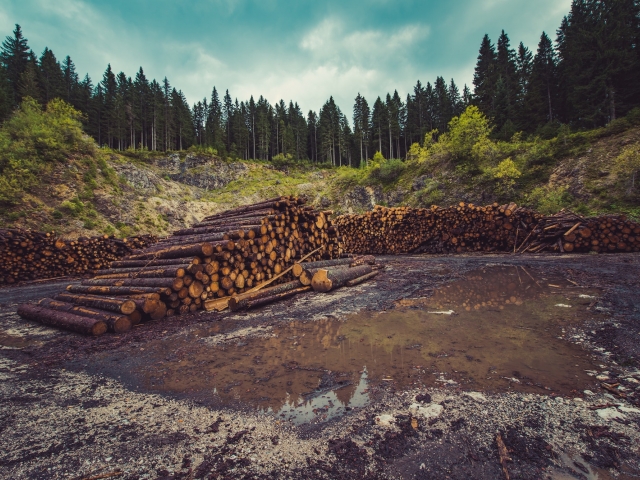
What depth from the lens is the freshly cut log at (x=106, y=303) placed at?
Answer: 4633mm

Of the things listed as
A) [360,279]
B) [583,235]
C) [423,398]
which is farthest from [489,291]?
[583,235]

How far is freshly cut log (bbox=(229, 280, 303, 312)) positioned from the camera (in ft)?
17.6

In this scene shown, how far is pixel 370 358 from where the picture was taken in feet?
10.2

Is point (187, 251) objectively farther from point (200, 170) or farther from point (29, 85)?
point (29, 85)

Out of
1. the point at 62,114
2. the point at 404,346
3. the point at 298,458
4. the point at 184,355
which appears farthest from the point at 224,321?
the point at 62,114

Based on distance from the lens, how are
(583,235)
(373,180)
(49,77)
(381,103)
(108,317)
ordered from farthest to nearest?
(381,103), (49,77), (373,180), (583,235), (108,317)

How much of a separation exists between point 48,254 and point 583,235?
876 inches

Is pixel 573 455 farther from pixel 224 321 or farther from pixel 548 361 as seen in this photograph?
pixel 224 321

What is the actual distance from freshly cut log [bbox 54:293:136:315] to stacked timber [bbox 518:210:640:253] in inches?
590

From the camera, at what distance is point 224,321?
15.8 feet

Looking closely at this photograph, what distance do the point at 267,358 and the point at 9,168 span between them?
84.1 ft

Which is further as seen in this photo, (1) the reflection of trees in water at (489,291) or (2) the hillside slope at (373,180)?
(2) the hillside slope at (373,180)

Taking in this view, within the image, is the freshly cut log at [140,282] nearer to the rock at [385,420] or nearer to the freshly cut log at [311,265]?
the freshly cut log at [311,265]

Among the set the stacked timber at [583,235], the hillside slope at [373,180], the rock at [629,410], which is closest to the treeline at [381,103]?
the hillside slope at [373,180]
